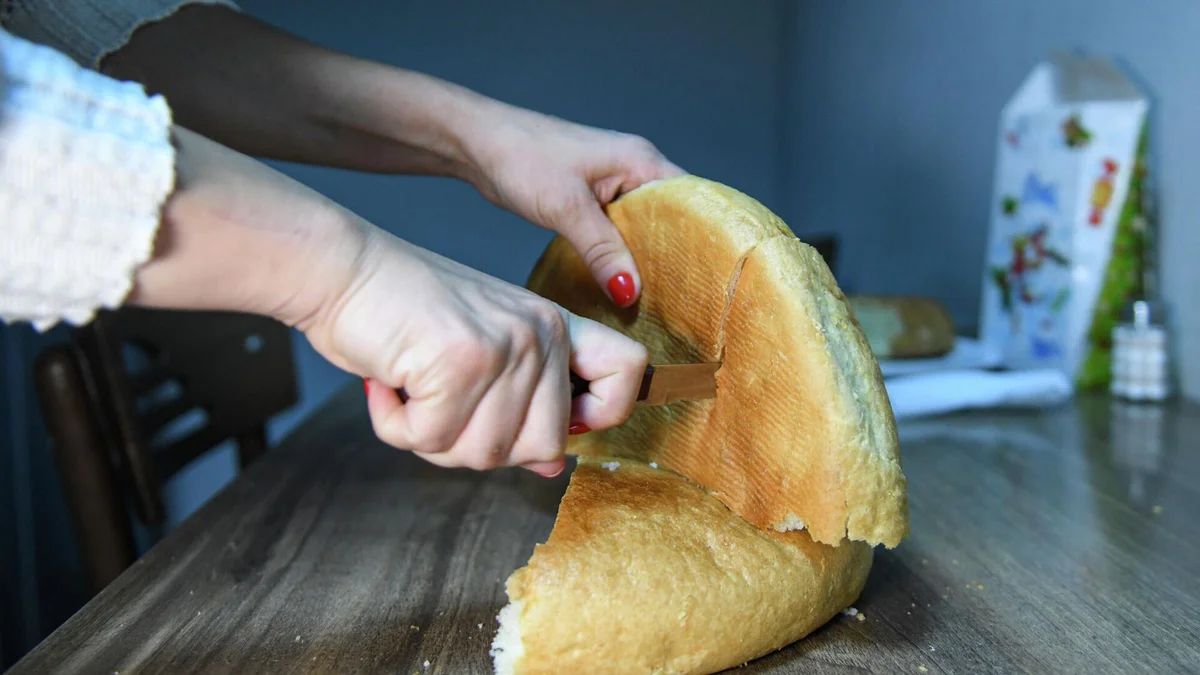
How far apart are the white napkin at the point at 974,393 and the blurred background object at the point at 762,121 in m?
0.18

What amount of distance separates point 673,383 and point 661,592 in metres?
0.17

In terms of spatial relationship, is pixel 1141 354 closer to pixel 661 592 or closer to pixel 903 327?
pixel 903 327

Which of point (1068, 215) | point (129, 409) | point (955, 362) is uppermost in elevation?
point (1068, 215)

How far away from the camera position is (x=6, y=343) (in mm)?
1744

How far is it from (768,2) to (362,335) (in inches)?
103

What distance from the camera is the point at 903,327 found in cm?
146

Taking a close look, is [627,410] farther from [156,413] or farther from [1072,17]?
[1072,17]

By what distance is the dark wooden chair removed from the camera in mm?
1055

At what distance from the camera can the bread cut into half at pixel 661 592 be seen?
562 mm

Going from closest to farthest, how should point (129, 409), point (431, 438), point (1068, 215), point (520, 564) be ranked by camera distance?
point (431, 438) → point (520, 564) → point (129, 409) → point (1068, 215)

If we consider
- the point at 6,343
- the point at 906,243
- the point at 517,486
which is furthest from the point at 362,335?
the point at 906,243

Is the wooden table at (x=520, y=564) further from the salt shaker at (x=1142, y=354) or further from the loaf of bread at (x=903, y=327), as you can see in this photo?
the loaf of bread at (x=903, y=327)

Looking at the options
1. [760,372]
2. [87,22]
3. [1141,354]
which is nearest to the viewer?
[760,372]

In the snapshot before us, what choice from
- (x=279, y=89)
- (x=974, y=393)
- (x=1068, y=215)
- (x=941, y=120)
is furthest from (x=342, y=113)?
(x=941, y=120)
